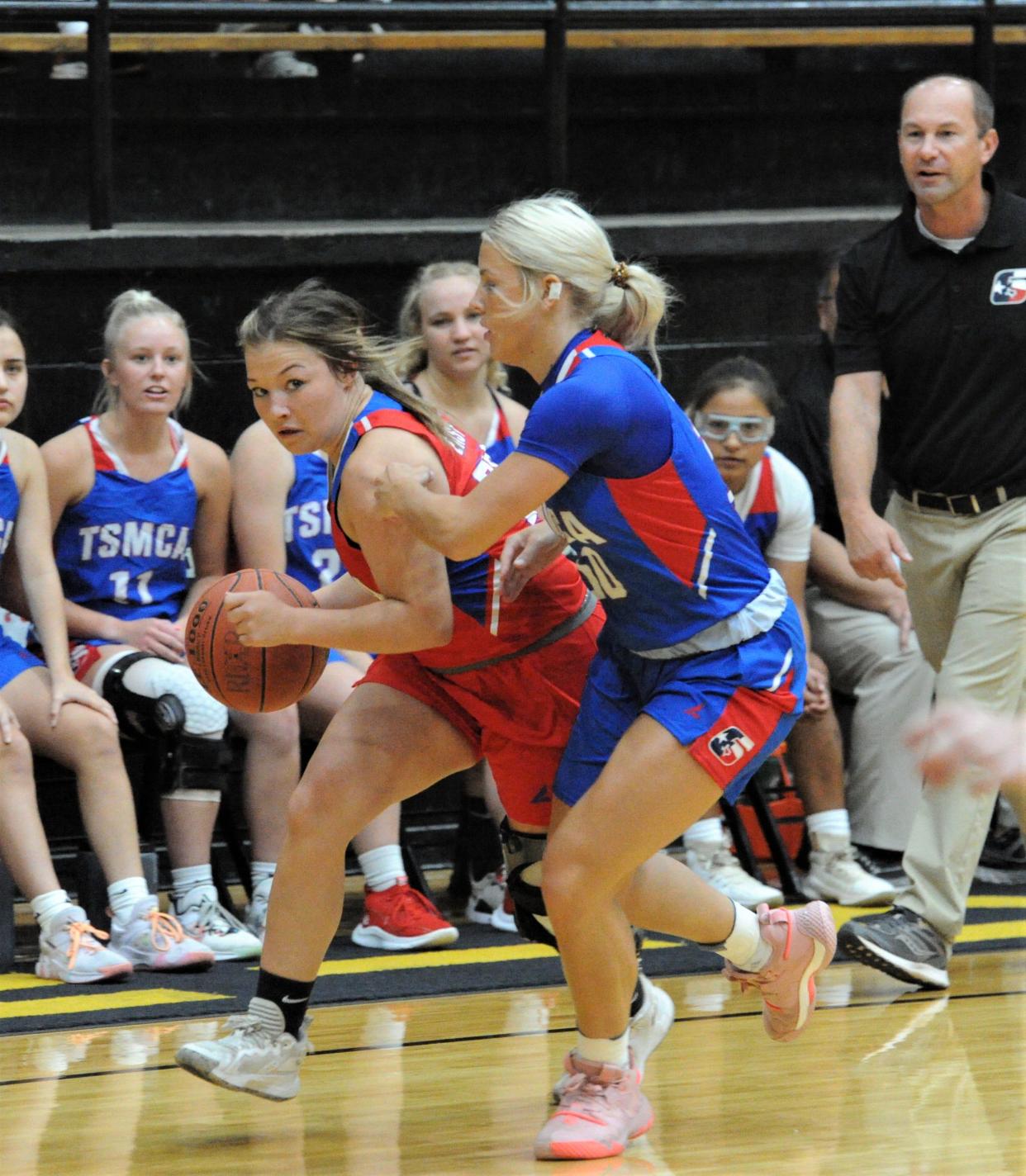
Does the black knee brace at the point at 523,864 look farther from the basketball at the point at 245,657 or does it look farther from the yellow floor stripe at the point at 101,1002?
the yellow floor stripe at the point at 101,1002

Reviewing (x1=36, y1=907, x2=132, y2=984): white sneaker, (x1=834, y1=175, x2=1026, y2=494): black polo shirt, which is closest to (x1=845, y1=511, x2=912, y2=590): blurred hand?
(x1=834, y1=175, x2=1026, y2=494): black polo shirt

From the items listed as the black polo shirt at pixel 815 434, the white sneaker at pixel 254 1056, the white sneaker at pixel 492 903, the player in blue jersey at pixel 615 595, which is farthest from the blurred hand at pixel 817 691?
the white sneaker at pixel 254 1056

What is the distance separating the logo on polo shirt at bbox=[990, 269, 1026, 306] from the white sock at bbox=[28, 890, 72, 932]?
2.67 m

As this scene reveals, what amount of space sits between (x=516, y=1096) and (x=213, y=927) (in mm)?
1453

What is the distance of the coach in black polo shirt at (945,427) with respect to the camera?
4434 mm

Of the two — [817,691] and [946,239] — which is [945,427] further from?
[817,691]

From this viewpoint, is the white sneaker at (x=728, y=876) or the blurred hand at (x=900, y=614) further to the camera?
the blurred hand at (x=900, y=614)

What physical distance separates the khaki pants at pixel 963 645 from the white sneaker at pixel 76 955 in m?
1.87

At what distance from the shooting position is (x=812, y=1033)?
3.93 m

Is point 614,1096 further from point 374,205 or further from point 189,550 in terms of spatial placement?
point 374,205

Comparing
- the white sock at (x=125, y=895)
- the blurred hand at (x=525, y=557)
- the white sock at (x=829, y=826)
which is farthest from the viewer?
the white sock at (x=829, y=826)

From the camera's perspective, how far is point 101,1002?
4.23m

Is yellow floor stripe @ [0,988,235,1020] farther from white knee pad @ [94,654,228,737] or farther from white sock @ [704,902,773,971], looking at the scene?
white sock @ [704,902,773,971]

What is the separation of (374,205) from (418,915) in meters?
2.99
